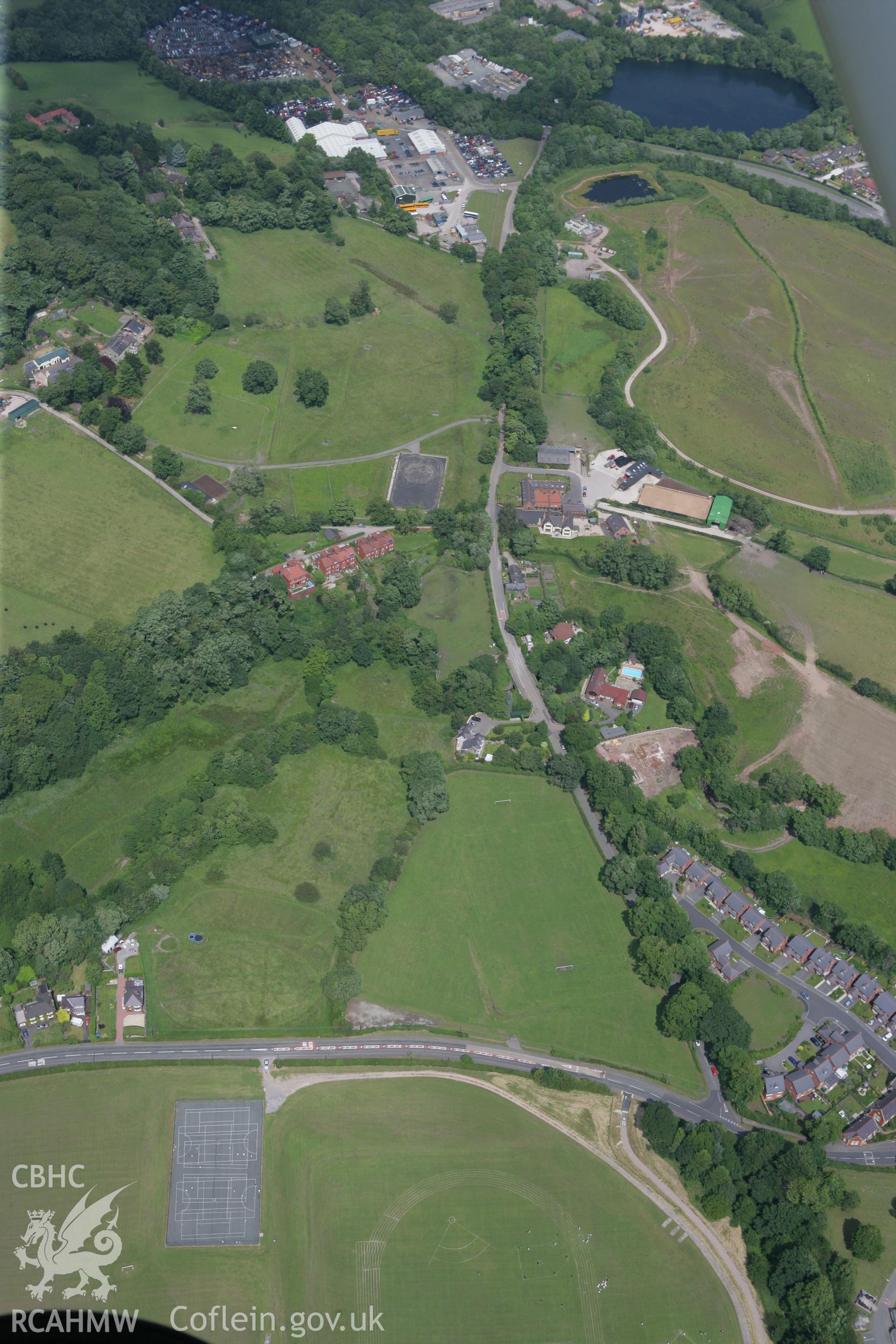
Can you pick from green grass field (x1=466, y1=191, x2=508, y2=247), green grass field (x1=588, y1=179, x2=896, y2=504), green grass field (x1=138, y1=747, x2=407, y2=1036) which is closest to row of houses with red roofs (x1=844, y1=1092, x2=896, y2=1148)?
green grass field (x1=138, y1=747, x2=407, y2=1036)

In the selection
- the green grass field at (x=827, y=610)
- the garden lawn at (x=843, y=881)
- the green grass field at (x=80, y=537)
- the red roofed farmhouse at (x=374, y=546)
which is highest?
the green grass field at (x=827, y=610)

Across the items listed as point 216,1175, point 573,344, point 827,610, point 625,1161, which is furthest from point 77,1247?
point 573,344

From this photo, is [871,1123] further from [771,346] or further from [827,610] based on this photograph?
[771,346]

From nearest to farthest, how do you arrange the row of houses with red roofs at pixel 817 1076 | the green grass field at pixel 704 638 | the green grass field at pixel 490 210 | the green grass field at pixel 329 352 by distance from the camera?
the row of houses with red roofs at pixel 817 1076 < the green grass field at pixel 704 638 < the green grass field at pixel 329 352 < the green grass field at pixel 490 210

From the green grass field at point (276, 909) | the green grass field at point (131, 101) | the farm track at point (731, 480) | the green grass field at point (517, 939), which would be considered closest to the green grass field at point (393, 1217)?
the green grass field at point (276, 909)

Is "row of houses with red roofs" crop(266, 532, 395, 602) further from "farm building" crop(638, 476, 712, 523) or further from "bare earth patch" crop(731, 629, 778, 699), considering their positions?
"bare earth patch" crop(731, 629, 778, 699)

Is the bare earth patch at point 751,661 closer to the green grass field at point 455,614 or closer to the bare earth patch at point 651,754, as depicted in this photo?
the bare earth patch at point 651,754
